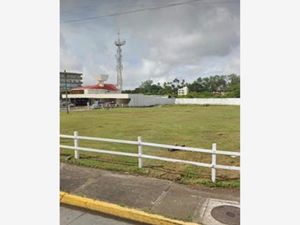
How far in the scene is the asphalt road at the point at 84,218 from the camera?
4043 millimetres

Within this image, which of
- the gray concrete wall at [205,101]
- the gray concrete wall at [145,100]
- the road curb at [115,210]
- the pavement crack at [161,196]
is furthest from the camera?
the gray concrete wall at [205,101]

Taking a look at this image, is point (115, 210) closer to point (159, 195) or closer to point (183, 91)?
point (159, 195)

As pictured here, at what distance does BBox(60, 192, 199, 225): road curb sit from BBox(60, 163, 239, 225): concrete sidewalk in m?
0.13

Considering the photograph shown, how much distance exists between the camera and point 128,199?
466cm

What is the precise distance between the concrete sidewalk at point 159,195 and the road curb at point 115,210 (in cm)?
13

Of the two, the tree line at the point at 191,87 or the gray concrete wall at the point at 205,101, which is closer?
the gray concrete wall at the point at 205,101

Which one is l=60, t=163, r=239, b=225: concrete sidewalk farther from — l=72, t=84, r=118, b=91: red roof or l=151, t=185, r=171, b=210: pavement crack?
l=72, t=84, r=118, b=91: red roof

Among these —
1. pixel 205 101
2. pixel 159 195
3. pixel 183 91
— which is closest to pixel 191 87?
pixel 183 91

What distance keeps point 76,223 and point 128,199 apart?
36.9 inches

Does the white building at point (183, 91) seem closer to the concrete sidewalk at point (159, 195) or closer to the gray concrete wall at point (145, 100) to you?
the gray concrete wall at point (145, 100)

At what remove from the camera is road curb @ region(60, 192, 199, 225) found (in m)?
4.03

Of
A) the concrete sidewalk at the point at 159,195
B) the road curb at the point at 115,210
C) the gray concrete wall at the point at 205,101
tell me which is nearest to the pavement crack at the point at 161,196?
the concrete sidewalk at the point at 159,195
